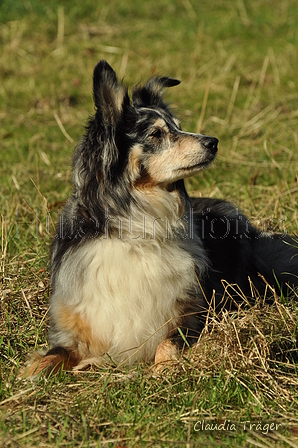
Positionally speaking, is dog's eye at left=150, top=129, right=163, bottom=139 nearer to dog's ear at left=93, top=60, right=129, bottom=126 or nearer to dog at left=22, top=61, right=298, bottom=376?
dog at left=22, top=61, right=298, bottom=376

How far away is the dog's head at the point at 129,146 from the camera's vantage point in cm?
343

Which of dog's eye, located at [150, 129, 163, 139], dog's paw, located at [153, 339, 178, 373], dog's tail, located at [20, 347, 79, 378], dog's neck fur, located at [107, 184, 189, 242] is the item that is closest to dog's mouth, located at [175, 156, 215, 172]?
dog's neck fur, located at [107, 184, 189, 242]

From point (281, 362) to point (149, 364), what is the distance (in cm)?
81

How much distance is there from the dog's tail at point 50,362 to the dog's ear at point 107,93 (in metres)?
1.41

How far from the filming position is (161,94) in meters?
4.07

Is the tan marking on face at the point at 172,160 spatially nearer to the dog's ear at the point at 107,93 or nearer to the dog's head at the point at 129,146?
the dog's head at the point at 129,146

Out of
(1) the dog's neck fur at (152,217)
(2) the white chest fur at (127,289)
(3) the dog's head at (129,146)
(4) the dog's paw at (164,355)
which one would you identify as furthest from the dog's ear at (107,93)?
(4) the dog's paw at (164,355)

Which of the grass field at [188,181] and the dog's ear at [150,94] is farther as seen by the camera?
the dog's ear at [150,94]

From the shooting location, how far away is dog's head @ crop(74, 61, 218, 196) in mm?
3430

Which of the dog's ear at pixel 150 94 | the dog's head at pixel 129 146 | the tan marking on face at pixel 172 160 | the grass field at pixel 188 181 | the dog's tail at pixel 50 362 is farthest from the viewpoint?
the dog's ear at pixel 150 94

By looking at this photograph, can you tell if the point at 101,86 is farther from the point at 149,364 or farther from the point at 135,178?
the point at 149,364

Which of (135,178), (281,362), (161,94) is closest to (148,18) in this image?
(161,94)

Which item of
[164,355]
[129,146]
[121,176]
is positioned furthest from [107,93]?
[164,355]

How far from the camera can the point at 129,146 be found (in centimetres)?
354
